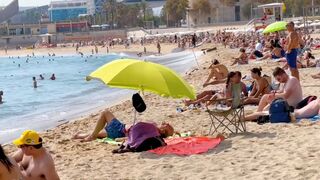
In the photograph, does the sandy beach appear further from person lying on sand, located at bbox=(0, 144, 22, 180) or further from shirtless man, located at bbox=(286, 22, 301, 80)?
shirtless man, located at bbox=(286, 22, 301, 80)

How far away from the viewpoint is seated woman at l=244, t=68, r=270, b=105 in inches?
377

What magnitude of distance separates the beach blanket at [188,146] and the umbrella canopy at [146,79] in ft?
1.95

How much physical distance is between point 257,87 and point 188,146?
119 inches

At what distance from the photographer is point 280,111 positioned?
7.88 meters

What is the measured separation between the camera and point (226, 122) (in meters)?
8.73

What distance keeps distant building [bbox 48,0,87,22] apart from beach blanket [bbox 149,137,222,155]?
16541 cm

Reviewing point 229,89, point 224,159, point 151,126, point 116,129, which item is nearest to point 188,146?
point 151,126

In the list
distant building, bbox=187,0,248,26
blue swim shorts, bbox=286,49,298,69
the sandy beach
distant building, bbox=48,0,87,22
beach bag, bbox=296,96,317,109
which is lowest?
the sandy beach

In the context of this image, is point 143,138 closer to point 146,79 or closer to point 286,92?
point 146,79

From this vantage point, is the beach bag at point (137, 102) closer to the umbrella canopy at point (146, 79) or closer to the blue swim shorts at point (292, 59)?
the umbrella canopy at point (146, 79)

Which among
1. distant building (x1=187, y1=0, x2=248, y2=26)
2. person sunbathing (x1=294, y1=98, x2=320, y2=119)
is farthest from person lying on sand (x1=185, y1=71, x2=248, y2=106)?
distant building (x1=187, y1=0, x2=248, y2=26)

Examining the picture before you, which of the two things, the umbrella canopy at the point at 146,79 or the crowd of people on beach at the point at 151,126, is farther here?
the umbrella canopy at the point at 146,79

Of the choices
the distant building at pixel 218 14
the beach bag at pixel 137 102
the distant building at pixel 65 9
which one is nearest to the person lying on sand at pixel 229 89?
the beach bag at pixel 137 102

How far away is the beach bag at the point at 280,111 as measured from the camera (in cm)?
783
